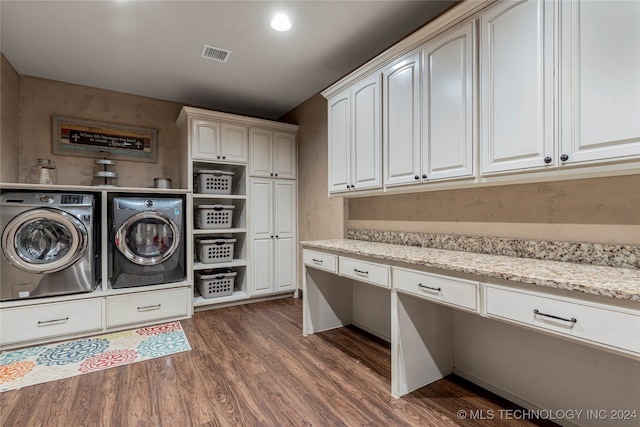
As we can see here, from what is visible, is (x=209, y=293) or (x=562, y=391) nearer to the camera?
(x=562, y=391)

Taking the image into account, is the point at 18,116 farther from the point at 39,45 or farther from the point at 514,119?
the point at 514,119

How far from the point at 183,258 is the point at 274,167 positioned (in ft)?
5.00

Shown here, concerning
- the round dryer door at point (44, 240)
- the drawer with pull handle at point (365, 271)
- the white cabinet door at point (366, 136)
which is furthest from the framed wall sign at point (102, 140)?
the drawer with pull handle at point (365, 271)

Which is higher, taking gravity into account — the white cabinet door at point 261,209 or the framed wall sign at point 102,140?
the framed wall sign at point 102,140

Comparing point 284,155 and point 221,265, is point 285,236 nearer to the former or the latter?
point 221,265

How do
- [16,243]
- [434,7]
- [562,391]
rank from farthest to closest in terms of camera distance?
[16,243]
[434,7]
[562,391]

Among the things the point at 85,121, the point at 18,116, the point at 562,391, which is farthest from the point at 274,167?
the point at 562,391

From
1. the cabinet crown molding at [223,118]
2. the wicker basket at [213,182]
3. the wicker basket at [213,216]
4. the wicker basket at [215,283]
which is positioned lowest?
the wicker basket at [215,283]

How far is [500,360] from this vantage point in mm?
1897

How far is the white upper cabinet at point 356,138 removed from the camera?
2455mm

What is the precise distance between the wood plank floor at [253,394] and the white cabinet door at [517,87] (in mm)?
1381

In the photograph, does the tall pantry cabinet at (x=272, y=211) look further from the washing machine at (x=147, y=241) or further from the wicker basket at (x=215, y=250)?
the washing machine at (x=147, y=241)

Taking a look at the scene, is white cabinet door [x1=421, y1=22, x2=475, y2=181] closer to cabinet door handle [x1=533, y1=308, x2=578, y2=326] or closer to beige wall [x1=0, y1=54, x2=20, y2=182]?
cabinet door handle [x1=533, y1=308, x2=578, y2=326]

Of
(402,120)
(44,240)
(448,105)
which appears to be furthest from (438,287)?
(44,240)
